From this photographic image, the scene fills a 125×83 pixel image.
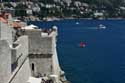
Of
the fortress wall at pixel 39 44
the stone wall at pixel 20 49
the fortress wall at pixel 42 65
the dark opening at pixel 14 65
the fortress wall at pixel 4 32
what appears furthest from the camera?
the fortress wall at pixel 42 65

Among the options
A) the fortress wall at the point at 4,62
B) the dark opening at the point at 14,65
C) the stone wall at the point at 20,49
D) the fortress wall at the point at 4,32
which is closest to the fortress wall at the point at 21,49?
the stone wall at the point at 20,49

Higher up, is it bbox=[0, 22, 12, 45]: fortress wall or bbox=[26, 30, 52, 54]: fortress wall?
bbox=[0, 22, 12, 45]: fortress wall

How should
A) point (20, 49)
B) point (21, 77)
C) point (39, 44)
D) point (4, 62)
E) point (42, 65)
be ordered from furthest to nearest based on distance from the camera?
1. point (42, 65)
2. point (39, 44)
3. point (20, 49)
4. point (21, 77)
5. point (4, 62)

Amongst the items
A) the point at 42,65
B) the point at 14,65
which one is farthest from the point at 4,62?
the point at 42,65

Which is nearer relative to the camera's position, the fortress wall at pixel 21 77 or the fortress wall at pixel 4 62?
the fortress wall at pixel 4 62

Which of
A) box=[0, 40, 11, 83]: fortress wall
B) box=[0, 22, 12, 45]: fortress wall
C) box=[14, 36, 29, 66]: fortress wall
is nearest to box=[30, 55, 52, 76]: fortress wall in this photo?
box=[14, 36, 29, 66]: fortress wall

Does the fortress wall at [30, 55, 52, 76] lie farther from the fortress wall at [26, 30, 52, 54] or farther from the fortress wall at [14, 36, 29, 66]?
the fortress wall at [14, 36, 29, 66]

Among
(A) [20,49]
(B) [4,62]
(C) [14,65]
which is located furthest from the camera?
(A) [20,49]

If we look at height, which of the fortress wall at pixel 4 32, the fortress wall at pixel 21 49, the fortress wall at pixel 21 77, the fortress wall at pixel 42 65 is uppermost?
the fortress wall at pixel 4 32

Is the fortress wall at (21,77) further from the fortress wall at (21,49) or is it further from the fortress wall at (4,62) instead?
the fortress wall at (4,62)

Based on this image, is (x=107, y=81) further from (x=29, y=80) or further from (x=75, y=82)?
(x=29, y=80)

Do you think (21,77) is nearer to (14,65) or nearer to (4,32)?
(14,65)
